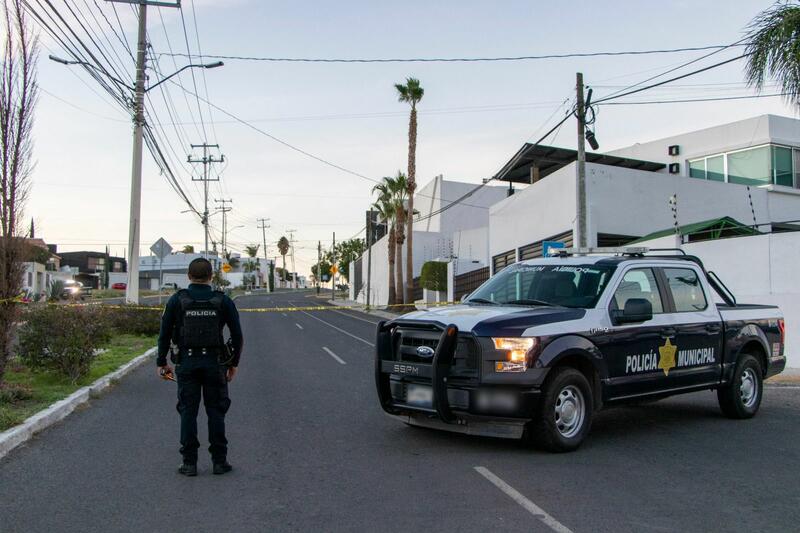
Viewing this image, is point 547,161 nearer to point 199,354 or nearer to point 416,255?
point 416,255

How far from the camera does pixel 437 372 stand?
21.0 feet

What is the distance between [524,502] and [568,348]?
182 cm

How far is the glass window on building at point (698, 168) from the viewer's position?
106ft

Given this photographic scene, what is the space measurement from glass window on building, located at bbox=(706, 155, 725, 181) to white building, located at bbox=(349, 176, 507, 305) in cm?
1354

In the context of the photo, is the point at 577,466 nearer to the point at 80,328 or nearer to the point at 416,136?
the point at 80,328

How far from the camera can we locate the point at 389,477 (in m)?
5.82

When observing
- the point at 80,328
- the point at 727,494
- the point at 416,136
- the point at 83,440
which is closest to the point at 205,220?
the point at 416,136

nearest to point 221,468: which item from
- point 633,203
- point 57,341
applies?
point 57,341

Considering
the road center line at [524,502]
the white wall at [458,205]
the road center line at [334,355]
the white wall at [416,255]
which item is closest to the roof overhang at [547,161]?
the white wall at [416,255]

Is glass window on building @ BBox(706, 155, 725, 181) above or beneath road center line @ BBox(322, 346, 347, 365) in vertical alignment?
above

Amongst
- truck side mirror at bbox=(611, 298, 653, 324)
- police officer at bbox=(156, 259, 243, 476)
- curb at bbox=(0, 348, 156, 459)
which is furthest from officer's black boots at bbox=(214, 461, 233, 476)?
truck side mirror at bbox=(611, 298, 653, 324)

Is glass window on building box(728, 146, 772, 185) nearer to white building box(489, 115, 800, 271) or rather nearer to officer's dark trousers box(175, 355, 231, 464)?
white building box(489, 115, 800, 271)

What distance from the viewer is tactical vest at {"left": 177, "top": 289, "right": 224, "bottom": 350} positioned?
18.8 ft

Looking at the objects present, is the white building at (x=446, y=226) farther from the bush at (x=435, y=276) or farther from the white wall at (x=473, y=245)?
the bush at (x=435, y=276)
